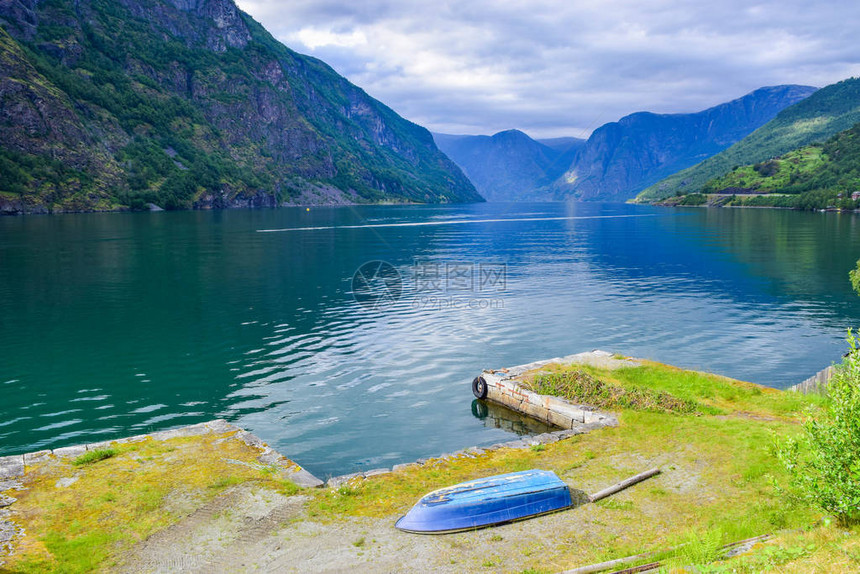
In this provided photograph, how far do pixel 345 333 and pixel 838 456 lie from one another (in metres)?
38.1

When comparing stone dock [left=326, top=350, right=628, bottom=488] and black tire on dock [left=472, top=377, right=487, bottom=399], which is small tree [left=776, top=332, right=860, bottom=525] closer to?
stone dock [left=326, top=350, right=628, bottom=488]

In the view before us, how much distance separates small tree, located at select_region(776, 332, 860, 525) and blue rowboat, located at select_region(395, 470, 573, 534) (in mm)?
6772

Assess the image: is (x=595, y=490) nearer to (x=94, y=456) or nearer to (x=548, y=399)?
(x=548, y=399)

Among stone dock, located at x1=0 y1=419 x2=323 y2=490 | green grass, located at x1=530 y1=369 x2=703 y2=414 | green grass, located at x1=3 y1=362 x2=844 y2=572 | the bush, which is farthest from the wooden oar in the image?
the bush

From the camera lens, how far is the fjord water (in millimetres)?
28812

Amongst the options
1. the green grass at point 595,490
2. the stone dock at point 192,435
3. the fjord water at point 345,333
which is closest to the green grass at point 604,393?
the green grass at point 595,490

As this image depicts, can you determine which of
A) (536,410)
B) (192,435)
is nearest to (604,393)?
(536,410)

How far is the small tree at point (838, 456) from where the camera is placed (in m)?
12.2

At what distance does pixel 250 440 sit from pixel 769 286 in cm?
6791

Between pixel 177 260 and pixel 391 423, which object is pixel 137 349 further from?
pixel 177 260

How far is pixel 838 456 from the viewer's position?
12.5 meters

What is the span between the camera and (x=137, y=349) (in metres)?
40.8

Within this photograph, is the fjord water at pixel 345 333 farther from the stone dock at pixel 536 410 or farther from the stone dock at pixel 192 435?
the stone dock at pixel 192 435

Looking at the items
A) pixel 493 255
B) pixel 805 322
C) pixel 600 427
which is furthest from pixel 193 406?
pixel 493 255
